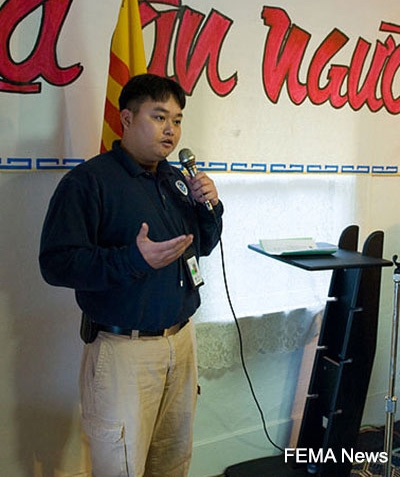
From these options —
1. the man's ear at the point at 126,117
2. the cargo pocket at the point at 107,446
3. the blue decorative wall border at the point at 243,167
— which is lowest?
the cargo pocket at the point at 107,446

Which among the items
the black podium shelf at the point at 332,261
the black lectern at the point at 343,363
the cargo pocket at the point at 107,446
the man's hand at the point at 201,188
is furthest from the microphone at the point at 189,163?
the cargo pocket at the point at 107,446

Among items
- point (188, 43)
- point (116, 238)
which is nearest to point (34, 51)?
point (188, 43)

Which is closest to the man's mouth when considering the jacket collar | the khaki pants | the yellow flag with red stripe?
the jacket collar

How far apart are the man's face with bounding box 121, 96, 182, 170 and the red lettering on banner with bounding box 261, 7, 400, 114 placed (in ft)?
2.63

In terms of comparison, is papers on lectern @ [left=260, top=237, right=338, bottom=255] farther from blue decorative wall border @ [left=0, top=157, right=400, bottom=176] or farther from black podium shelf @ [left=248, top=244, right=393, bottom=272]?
blue decorative wall border @ [left=0, top=157, right=400, bottom=176]

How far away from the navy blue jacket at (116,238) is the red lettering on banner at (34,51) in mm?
425

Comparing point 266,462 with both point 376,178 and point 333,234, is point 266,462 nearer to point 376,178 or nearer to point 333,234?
point 333,234

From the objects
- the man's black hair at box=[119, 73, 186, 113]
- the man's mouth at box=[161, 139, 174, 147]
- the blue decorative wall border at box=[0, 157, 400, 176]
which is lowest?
the blue decorative wall border at box=[0, 157, 400, 176]

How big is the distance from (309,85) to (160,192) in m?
1.07

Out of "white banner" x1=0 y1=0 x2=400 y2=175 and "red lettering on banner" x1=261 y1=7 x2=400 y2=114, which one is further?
"red lettering on banner" x1=261 y1=7 x2=400 y2=114

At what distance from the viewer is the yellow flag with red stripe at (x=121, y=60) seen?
1579 mm

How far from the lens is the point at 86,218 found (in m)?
1.31

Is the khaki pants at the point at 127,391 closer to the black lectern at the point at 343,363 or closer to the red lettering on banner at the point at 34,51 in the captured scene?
the black lectern at the point at 343,363

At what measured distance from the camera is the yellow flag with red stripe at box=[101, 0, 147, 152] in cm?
158
